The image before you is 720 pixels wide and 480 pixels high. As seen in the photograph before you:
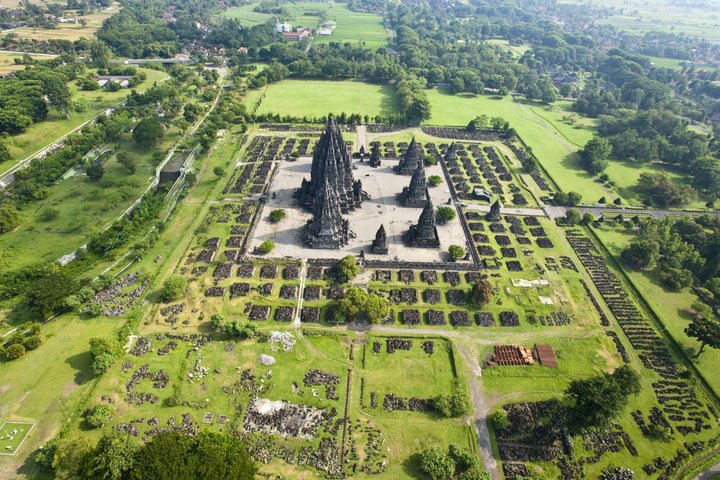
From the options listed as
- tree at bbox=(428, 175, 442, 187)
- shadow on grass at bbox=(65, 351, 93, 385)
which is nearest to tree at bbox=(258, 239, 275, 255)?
shadow on grass at bbox=(65, 351, 93, 385)

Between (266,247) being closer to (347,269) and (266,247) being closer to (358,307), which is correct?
(347,269)

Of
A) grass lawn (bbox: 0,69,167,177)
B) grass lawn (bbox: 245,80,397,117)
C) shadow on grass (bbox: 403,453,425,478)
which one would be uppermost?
grass lawn (bbox: 245,80,397,117)

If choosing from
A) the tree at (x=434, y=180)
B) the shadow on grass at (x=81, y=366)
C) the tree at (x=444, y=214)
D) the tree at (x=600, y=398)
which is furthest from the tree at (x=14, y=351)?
the tree at (x=434, y=180)

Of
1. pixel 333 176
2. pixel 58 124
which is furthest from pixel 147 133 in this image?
pixel 333 176

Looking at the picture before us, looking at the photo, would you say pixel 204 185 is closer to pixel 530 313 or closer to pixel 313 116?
pixel 313 116

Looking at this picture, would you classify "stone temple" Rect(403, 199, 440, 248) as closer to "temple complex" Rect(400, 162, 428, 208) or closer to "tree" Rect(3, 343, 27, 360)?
"temple complex" Rect(400, 162, 428, 208)

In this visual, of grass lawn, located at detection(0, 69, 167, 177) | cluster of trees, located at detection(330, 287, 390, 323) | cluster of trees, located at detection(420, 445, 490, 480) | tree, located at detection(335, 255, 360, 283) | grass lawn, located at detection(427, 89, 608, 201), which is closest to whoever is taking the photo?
cluster of trees, located at detection(420, 445, 490, 480)

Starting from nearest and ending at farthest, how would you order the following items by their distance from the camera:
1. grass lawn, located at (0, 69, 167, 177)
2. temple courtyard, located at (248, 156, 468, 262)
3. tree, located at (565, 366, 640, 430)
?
tree, located at (565, 366, 640, 430), temple courtyard, located at (248, 156, 468, 262), grass lawn, located at (0, 69, 167, 177)

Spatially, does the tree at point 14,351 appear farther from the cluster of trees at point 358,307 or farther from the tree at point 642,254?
the tree at point 642,254
